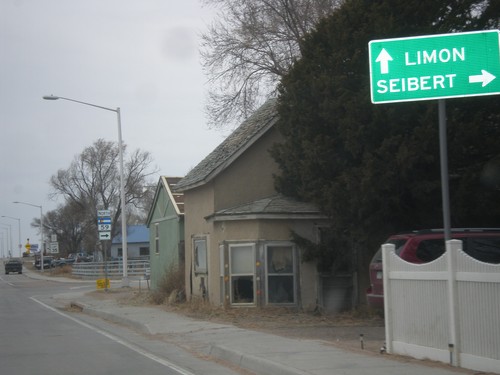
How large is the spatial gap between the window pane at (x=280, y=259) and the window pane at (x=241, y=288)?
75 cm

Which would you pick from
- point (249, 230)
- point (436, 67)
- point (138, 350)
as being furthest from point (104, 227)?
point (436, 67)

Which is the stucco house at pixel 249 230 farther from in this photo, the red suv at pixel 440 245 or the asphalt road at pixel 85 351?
the red suv at pixel 440 245

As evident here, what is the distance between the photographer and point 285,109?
1953cm

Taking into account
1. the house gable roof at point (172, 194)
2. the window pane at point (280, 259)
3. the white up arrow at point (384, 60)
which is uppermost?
Result: the white up arrow at point (384, 60)

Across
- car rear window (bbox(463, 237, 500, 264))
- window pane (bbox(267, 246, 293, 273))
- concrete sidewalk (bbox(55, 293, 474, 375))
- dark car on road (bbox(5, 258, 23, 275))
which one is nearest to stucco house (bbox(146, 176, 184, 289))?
window pane (bbox(267, 246, 293, 273))

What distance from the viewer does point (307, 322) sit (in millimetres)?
18172

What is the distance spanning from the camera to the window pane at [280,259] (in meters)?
20.3

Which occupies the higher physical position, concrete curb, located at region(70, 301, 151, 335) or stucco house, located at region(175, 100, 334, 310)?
stucco house, located at region(175, 100, 334, 310)

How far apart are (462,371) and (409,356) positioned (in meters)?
1.55

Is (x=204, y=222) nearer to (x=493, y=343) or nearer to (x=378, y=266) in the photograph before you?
(x=378, y=266)

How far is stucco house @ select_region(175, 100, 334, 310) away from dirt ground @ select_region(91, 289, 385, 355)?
57cm

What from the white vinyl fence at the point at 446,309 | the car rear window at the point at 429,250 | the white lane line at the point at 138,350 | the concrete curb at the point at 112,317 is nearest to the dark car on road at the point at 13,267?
the concrete curb at the point at 112,317

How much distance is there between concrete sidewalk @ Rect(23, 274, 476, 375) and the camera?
34.3ft

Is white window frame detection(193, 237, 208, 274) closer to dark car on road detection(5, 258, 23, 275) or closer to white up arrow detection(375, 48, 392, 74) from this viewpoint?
white up arrow detection(375, 48, 392, 74)
